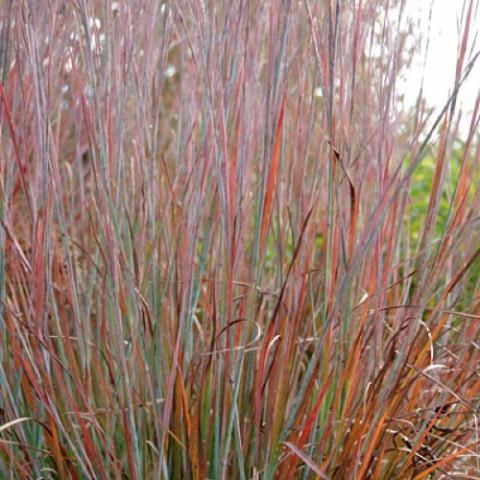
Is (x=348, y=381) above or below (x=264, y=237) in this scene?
below

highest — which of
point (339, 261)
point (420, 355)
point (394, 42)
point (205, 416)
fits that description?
point (394, 42)

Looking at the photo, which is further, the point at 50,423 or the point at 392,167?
the point at 392,167

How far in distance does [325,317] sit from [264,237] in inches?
6.8

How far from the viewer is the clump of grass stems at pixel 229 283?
131 cm

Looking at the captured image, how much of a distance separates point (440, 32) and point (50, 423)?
3.62 feet

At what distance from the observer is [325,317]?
1.40 m

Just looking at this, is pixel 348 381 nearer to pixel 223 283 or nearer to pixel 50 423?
pixel 223 283

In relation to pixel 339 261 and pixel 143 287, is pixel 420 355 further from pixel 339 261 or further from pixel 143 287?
pixel 143 287

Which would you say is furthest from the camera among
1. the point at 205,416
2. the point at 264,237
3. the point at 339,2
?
the point at 205,416

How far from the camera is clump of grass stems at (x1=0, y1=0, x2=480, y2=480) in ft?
4.31

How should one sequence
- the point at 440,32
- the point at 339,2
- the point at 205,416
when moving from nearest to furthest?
1. the point at 339,2
2. the point at 205,416
3. the point at 440,32

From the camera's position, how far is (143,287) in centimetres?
147

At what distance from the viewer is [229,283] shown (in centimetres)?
130

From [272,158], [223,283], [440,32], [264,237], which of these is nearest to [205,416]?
[223,283]
